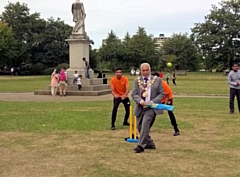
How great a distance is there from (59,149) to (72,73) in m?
16.9

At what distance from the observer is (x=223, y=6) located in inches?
2982

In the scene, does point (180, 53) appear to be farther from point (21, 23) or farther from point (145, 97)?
point (145, 97)

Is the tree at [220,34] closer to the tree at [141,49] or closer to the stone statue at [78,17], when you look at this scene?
the tree at [141,49]

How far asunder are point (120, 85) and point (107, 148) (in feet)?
9.60

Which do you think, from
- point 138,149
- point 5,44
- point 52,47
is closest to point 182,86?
point 138,149

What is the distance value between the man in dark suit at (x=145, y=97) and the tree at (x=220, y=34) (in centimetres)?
6635

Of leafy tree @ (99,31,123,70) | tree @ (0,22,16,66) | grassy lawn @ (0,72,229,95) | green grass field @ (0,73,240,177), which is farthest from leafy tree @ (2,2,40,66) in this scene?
green grass field @ (0,73,240,177)

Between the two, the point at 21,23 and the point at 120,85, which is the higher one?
the point at 21,23

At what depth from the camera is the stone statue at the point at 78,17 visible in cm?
2555

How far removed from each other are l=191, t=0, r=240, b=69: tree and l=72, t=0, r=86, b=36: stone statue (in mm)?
50251

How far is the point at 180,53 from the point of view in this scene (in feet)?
301

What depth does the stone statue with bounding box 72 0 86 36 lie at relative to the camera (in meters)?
25.5

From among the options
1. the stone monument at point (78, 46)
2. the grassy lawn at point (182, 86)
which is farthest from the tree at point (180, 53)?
the stone monument at point (78, 46)

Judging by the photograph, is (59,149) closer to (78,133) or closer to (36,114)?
(78,133)
